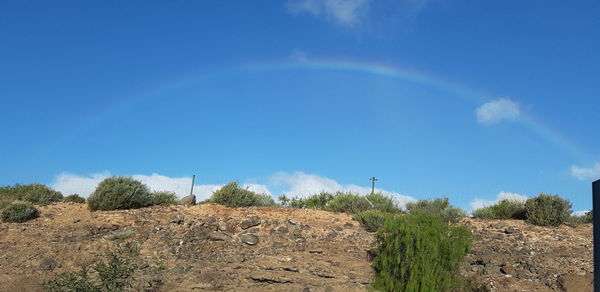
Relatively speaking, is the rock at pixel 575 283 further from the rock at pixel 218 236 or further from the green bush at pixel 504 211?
the rock at pixel 218 236

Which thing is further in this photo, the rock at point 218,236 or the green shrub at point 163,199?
the green shrub at point 163,199

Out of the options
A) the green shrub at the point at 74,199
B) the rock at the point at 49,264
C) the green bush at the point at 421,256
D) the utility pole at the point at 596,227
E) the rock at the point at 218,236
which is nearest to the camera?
the utility pole at the point at 596,227

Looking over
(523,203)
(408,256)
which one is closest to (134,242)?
(408,256)

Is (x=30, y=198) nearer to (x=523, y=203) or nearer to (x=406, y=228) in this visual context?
(x=406, y=228)

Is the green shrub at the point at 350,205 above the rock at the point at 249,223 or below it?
above

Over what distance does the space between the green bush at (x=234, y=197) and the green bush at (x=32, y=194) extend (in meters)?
8.25

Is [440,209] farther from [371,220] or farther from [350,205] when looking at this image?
[371,220]

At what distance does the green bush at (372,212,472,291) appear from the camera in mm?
13633

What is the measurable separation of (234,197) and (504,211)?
1193cm

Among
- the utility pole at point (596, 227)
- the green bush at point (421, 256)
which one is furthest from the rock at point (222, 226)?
the utility pole at point (596, 227)

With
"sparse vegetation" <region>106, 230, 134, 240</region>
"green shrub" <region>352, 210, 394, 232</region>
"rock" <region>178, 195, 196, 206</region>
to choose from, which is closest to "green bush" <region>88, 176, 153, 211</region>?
"rock" <region>178, 195, 196, 206</region>

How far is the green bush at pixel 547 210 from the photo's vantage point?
2092cm

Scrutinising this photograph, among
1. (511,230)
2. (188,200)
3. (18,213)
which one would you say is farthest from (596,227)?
(18,213)

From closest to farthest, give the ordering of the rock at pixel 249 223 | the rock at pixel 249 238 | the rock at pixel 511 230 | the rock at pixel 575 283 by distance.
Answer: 1. the rock at pixel 575 283
2. the rock at pixel 249 238
3. the rock at pixel 249 223
4. the rock at pixel 511 230
